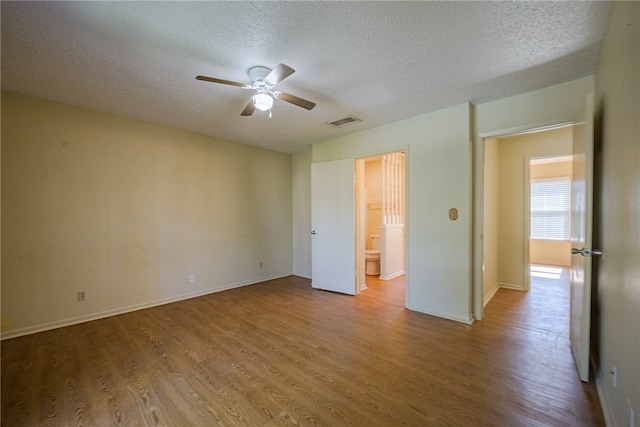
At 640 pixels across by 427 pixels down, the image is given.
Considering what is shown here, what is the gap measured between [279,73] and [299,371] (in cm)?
236

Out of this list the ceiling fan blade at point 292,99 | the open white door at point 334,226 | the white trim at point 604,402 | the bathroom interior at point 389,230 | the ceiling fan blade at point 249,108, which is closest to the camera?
the white trim at point 604,402

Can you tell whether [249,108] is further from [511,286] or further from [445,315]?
[511,286]

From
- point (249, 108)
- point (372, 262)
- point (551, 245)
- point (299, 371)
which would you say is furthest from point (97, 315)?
point (551, 245)

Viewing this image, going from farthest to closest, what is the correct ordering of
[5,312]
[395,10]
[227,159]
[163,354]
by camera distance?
[227,159] → [5,312] → [163,354] → [395,10]

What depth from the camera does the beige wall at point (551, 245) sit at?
19.8 feet

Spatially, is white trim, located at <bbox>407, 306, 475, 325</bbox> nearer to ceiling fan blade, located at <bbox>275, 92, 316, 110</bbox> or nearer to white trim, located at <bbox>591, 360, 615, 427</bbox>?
white trim, located at <bbox>591, 360, 615, 427</bbox>

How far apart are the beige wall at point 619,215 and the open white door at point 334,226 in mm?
2697

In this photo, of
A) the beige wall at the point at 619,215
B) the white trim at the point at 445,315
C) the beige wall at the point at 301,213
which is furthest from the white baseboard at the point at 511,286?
the beige wall at the point at 301,213

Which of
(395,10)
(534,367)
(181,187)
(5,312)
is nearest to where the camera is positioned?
(395,10)

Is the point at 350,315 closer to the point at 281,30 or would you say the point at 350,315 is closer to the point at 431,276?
the point at 431,276

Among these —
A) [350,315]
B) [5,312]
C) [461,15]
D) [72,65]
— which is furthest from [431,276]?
[5,312]

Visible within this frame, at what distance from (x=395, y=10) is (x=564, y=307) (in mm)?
4160

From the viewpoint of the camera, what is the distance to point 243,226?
473 cm

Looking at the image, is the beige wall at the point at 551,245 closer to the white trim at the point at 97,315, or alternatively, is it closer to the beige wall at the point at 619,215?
the beige wall at the point at 619,215
